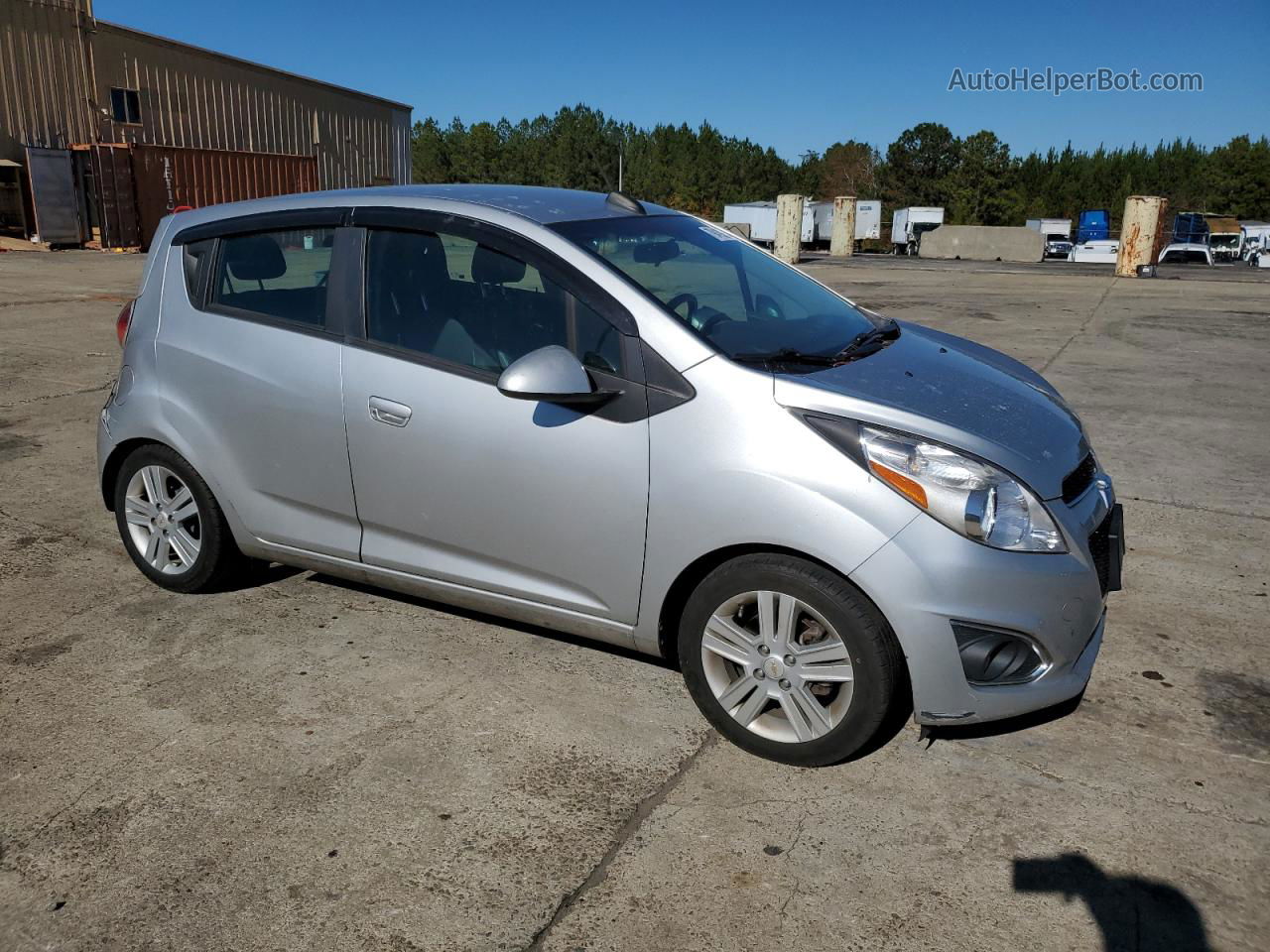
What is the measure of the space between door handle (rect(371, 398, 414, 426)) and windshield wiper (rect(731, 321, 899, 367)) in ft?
3.74

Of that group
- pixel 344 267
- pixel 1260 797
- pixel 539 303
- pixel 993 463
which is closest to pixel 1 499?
pixel 344 267

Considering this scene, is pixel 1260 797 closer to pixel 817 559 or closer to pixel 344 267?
pixel 817 559

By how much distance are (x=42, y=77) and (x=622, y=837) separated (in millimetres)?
34811

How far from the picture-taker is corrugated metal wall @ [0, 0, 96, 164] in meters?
29.1

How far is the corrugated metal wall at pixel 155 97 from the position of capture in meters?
29.6

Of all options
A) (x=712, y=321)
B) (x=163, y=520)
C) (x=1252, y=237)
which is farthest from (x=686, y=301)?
(x=1252, y=237)

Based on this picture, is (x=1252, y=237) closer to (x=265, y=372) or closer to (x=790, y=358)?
(x=790, y=358)

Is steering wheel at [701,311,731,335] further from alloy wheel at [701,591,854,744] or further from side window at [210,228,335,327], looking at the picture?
side window at [210,228,335,327]

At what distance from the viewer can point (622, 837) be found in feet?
8.98

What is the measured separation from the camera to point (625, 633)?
130 inches

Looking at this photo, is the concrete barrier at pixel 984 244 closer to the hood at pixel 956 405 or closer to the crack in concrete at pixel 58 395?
the crack in concrete at pixel 58 395

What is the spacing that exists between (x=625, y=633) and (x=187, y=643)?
1.77m

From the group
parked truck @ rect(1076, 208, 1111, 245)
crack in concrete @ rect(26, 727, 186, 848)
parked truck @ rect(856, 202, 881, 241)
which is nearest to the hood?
crack in concrete @ rect(26, 727, 186, 848)

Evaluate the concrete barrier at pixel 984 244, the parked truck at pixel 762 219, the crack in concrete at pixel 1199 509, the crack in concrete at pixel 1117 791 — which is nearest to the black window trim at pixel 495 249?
→ the crack in concrete at pixel 1117 791
